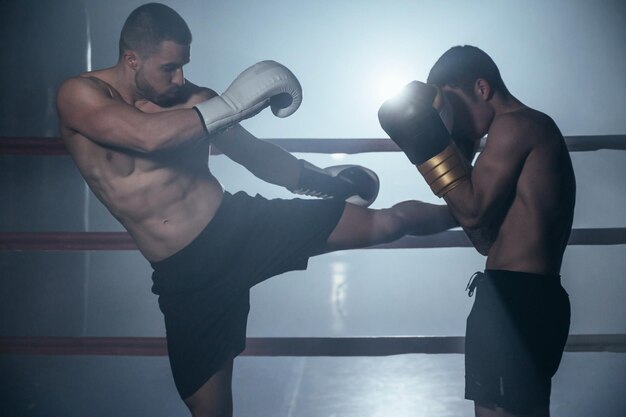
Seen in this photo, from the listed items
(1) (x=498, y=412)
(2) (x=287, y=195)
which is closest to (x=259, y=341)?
(1) (x=498, y=412)

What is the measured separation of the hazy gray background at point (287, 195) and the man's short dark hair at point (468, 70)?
1329 mm

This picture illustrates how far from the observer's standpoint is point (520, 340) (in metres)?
1.39

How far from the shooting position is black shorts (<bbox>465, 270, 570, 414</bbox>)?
1378 millimetres

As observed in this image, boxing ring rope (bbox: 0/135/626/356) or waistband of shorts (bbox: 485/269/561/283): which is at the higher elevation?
waistband of shorts (bbox: 485/269/561/283)

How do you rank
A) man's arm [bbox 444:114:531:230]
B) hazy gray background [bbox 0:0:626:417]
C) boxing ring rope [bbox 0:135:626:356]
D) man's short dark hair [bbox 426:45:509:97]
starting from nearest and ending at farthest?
man's arm [bbox 444:114:531:230]
man's short dark hair [bbox 426:45:509:97]
boxing ring rope [bbox 0:135:626:356]
hazy gray background [bbox 0:0:626:417]

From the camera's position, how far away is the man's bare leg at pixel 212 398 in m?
Answer: 1.56

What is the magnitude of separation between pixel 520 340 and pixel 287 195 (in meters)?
6.88

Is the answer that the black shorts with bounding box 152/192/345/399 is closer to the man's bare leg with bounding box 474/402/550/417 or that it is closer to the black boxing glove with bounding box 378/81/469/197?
the black boxing glove with bounding box 378/81/469/197

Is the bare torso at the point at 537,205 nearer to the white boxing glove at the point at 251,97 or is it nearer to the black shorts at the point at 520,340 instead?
the black shorts at the point at 520,340

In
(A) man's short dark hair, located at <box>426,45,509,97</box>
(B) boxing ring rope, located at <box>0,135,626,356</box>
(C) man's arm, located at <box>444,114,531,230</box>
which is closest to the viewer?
(C) man's arm, located at <box>444,114,531,230</box>

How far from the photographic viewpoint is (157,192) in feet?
5.09

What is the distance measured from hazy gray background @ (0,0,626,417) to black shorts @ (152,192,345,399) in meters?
0.85

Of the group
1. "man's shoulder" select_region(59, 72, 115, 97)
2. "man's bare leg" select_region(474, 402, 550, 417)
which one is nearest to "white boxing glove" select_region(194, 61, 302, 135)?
"man's shoulder" select_region(59, 72, 115, 97)

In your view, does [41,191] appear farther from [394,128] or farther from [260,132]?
[260,132]
